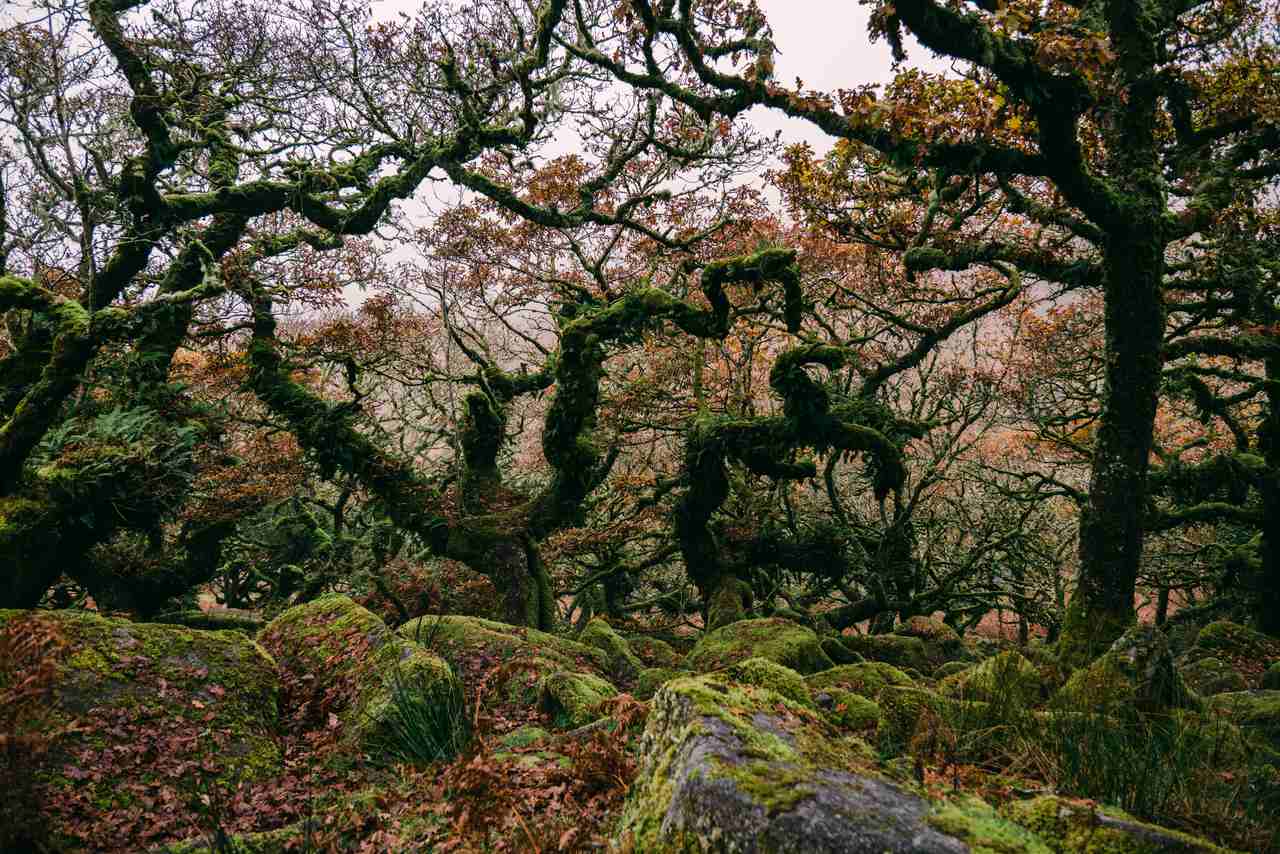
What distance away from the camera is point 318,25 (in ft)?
28.9

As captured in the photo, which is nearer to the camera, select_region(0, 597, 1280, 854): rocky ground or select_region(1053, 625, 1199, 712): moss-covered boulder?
select_region(0, 597, 1280, 854): rocky ground

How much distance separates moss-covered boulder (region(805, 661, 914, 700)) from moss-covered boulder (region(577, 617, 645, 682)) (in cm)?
214

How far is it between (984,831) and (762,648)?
514cm

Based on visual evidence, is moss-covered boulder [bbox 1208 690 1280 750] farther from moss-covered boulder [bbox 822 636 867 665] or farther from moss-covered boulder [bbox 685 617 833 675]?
moss-covered boulder [bbox 822 636 867 665]

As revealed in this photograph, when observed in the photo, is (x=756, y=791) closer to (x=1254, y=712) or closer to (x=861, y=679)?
(x=861, y=679)

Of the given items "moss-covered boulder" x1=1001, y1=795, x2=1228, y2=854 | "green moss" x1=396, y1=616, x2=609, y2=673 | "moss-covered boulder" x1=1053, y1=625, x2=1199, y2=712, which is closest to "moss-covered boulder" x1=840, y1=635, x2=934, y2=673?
"moss-covered boulder" x1=1053, y1=625, x2=1199, y2=712

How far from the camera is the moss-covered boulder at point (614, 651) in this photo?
712cm

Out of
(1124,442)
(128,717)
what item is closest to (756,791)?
(128,717)

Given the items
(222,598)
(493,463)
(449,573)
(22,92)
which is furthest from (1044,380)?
(222,598)

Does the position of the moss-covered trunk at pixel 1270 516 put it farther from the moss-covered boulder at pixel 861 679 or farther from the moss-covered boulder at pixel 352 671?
the moss-covered boulder at pixel 352 671

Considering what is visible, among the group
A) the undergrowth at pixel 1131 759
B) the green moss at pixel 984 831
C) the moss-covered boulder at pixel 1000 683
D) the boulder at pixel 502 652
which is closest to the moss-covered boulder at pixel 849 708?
the undergrowth at pixel 1131 759

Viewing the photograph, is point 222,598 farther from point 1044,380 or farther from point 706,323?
point 1044,380

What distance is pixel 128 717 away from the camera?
11.6ft

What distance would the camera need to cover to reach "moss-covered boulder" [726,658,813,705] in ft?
12.8
